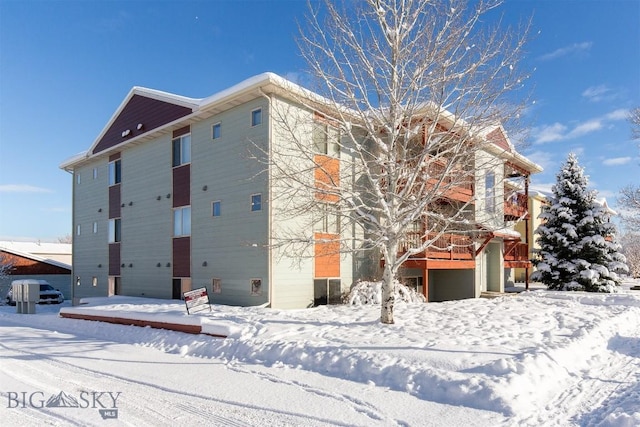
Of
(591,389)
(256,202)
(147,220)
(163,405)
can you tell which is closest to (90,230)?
(147,220)

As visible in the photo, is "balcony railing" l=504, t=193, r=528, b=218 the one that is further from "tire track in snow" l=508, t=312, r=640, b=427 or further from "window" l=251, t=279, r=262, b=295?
"window" l=251, t=279, r=262, b=295

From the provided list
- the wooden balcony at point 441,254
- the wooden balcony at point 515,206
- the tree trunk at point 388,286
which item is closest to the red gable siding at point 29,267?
the wooden balcony at point 441,254

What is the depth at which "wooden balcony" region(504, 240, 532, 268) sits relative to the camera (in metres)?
23.6

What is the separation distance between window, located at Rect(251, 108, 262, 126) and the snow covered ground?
6450 mm

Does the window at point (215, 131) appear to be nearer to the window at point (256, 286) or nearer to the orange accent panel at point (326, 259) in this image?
the orange accent panel at point (326, 259)

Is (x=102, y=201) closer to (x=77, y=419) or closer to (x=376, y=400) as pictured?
(x=77, y=419)

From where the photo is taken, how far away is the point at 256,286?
1459 cm

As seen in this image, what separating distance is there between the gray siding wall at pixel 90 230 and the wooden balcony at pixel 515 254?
2092cm

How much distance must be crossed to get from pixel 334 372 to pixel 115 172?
18.5m

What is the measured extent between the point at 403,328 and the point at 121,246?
52.3ft

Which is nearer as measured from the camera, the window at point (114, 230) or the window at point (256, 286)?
the window at point (256, 286)

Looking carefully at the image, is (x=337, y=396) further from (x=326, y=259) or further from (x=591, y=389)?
(x=326, y=259)

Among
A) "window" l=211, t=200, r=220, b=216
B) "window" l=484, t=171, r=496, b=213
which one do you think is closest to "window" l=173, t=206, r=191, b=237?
"window" l=211, t=200, r=220, b=216

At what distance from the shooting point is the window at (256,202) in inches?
582
